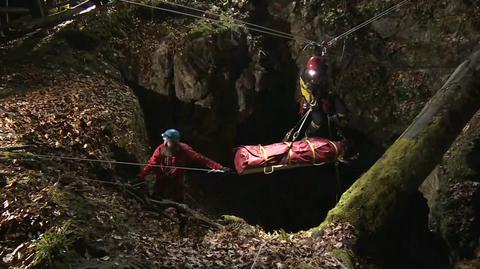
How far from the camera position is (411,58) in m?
11.1

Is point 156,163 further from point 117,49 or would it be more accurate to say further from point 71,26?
point 71,26

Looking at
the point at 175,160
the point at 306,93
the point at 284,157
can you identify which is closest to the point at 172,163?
the point at 175,160

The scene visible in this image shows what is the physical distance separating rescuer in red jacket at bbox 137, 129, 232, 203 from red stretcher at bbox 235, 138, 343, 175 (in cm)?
110

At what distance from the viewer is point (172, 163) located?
7.20 m

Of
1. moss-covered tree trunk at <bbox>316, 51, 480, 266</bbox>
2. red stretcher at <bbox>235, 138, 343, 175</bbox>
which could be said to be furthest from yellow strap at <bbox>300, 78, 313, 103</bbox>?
moss-covered tree trunk at <bbox>316, 51, 480, 266</bbox>

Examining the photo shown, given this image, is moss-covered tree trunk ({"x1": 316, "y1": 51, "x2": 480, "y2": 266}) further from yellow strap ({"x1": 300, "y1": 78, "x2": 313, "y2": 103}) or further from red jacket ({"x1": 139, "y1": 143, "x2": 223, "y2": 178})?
red jacket ({"x1": 139, "y1": 143, "x2": 223, "y2": 178})

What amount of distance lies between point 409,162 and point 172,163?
4135 millimetres

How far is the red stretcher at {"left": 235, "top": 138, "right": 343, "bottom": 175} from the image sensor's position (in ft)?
26.8

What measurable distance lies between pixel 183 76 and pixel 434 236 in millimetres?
7280

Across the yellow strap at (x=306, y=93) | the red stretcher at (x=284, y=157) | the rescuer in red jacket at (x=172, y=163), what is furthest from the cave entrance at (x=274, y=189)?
the rescuer in red jacket at (x=172, y=163)

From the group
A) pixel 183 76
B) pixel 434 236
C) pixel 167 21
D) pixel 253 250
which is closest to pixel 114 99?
pixel 183 76

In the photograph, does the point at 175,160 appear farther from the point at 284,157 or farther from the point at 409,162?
the point at 409,162

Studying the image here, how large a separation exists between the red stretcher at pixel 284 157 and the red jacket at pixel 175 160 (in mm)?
1098

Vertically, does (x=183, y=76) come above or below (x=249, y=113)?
above
